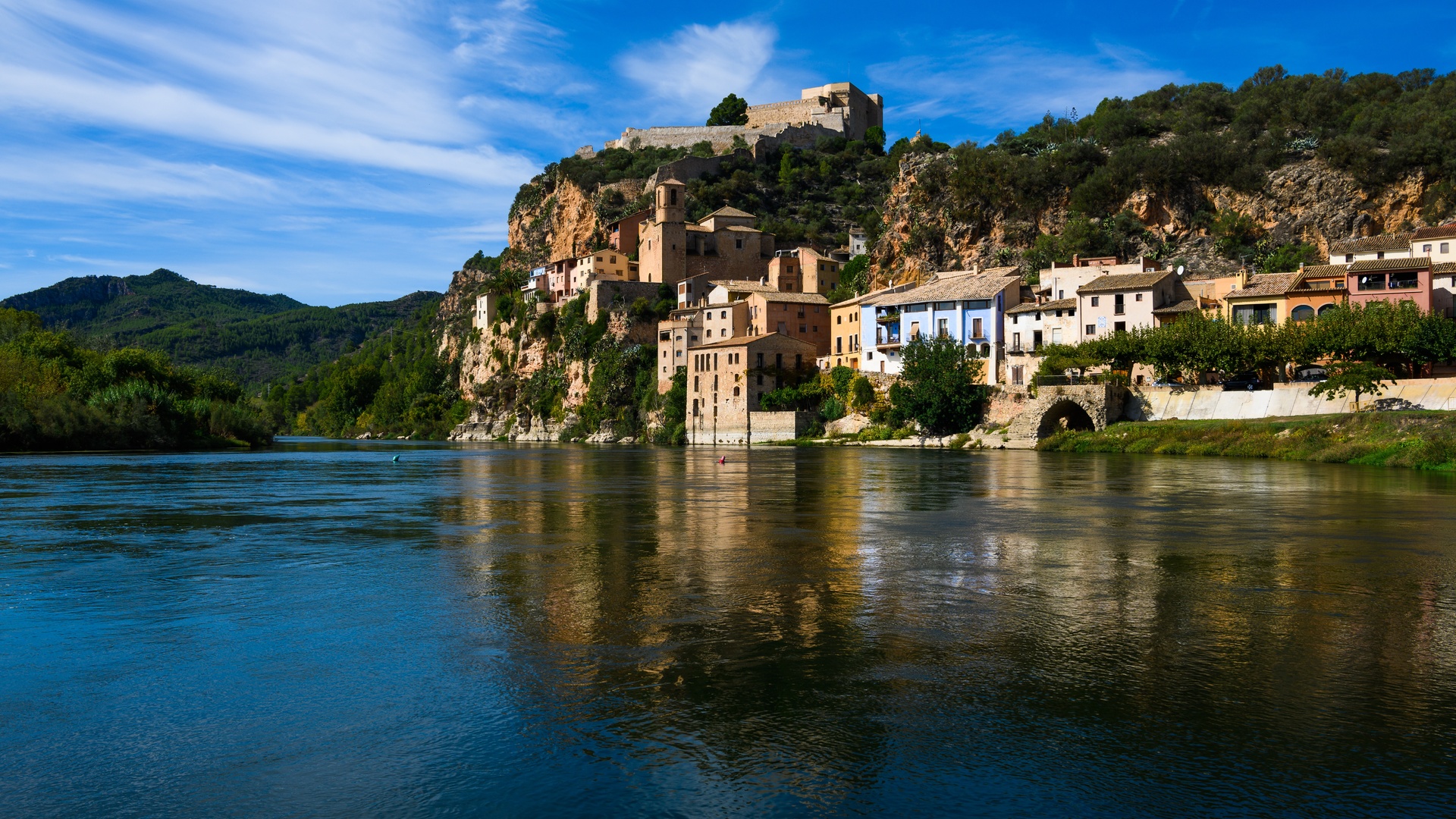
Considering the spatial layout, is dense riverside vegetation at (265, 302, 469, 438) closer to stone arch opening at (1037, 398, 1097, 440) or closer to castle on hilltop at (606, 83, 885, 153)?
castle on hilltop at (606, 83, 885, 153)

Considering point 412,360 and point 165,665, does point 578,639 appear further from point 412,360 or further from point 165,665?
point 412,360

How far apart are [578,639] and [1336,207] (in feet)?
278

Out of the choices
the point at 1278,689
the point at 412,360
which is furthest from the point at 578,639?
the point at 412,360

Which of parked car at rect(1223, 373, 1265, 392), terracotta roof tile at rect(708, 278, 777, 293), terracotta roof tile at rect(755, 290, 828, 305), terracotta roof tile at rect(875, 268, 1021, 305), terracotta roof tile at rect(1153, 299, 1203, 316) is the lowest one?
parked car at rect(1223, 373, 1265, 392)

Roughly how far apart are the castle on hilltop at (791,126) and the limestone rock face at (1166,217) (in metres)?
38.9

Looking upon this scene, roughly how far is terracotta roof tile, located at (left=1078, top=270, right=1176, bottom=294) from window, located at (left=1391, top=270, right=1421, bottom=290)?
1255cm

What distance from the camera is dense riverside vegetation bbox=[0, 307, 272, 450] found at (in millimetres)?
59750

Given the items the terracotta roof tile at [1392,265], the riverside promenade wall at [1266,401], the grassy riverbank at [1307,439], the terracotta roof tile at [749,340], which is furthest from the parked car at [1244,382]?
the terracotta roof tile at [749,340]

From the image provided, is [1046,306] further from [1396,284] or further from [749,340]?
[749,340]

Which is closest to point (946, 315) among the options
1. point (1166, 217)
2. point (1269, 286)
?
point (1269, 286)

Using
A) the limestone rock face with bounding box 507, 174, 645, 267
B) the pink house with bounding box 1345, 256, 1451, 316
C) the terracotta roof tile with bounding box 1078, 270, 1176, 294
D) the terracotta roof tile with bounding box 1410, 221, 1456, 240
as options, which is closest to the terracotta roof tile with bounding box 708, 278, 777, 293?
the limestone rock face with bounding box 507, 174, 645, 267

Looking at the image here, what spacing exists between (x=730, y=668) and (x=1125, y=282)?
6333 centimetres

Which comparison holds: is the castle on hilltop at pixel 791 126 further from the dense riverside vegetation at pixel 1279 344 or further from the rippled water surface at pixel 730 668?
the rippled water surface at pixel 730 668

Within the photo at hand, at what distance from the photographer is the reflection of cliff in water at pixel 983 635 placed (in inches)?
305
